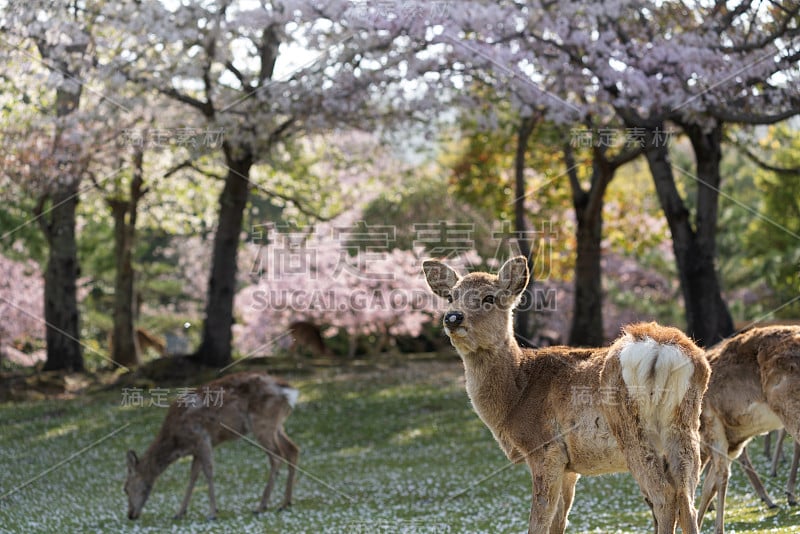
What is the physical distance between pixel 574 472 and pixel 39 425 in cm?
1467

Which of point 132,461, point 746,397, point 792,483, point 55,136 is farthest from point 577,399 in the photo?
point 55,136

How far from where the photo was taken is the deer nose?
23.0ft

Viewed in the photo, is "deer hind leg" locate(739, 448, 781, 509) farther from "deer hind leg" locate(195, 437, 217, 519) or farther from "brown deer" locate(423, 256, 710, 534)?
"deer hind leg" locate(195, 437, 217, 519)

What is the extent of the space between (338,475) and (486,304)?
8.12 metres

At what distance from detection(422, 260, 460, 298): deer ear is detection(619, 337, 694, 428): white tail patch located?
201 centimetres

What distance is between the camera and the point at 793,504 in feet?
31.3

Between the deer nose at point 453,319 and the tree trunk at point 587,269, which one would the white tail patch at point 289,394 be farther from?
the tree trunk at point 587,269

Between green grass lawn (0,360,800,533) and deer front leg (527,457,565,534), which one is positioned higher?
deer front leg (527,457,565,534)

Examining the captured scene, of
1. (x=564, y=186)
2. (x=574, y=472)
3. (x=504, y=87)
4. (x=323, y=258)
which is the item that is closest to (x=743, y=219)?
(x=564, y=186)

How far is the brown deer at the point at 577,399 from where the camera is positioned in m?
6.13

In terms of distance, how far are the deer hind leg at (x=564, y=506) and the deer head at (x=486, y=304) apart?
43.6 inches

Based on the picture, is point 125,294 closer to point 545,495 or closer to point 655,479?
point 545,495

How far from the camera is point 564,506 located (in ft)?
24.0

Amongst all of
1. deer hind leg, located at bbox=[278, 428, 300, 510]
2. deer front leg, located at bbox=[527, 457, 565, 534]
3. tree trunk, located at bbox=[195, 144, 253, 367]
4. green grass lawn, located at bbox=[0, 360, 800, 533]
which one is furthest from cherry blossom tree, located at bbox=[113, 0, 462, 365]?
deer front leg, located at bbox=[527, 457, 565, 534]
